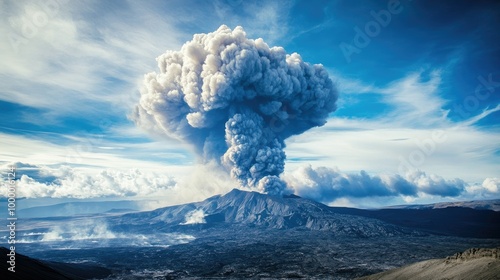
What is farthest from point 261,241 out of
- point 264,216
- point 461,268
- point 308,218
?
point 461,268

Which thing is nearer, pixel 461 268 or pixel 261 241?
pixel 461 268

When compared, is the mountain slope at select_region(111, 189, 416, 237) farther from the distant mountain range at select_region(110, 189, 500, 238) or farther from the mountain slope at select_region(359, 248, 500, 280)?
the mountain slope at select_region(359, 248, 500, 280)

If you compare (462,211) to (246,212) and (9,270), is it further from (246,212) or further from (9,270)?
(9,270)

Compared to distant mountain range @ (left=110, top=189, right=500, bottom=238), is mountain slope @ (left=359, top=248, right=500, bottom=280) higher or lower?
higher

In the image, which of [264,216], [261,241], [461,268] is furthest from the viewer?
[264,216]

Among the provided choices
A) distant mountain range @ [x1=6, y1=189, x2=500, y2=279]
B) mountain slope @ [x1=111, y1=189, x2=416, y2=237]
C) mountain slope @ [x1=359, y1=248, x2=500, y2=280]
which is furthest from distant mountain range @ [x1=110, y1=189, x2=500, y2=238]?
mountain slope @ [x1=359, y1=248, x2=500, y2=280]

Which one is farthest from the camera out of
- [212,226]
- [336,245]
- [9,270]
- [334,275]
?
[212,226]

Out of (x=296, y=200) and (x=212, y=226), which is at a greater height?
(x=296, y=200)

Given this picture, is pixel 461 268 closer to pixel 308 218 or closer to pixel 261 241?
pixel 261 241

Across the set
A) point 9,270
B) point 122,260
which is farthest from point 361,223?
point 9,270

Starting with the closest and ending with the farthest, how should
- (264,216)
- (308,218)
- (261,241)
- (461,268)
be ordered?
1. (461,268)
2. (261,241)
3. (308,218)
4. (264,216)

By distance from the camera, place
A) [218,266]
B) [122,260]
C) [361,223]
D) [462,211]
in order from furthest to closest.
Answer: [462,211] < [361,223] < [122,260] < [218,266]
